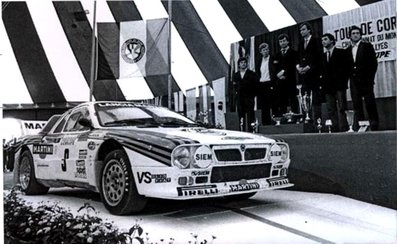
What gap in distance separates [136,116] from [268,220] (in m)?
0.84

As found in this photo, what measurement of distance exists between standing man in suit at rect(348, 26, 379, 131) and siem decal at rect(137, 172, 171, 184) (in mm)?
949

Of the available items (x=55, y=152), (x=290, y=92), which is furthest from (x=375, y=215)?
(x=55, y=152)

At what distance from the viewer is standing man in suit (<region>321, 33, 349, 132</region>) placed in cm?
187

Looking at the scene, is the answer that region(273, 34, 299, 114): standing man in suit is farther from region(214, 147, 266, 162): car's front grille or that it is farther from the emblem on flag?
the emblem on flag

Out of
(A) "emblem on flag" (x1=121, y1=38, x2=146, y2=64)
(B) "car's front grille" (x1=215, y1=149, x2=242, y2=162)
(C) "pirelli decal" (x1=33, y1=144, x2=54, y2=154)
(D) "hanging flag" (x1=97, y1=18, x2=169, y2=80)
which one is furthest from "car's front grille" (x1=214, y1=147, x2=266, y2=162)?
(C) "pirelli decal" (x1=33, y1=144, x2=54, y2=154)

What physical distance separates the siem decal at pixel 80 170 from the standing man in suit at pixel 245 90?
86 centimetres

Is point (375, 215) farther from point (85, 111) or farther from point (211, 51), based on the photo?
point (85, 111)

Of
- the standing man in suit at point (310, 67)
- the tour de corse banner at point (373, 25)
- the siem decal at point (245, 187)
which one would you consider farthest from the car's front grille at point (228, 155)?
the tour de corse banner at point (373, 25)

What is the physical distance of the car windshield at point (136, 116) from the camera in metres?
1.97

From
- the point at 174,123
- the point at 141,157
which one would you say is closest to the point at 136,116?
the point at 174,123

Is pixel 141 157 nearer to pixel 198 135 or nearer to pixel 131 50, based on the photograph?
pixel 198 135

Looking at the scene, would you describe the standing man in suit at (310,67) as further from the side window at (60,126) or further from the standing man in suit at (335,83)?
→ the side window at (60,126)

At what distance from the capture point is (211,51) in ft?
7.08

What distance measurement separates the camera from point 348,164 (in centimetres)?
188
